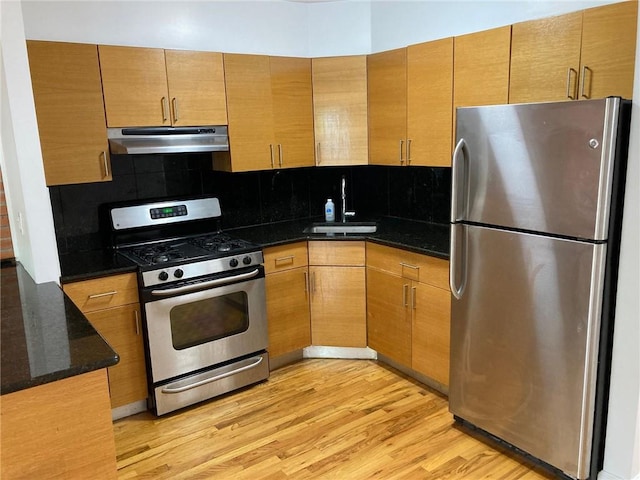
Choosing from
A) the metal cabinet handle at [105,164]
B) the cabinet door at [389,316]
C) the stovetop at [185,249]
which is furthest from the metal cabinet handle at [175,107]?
the cabinet door at [389,316]

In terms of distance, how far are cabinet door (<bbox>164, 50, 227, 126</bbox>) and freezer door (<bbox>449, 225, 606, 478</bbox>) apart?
1.67 m

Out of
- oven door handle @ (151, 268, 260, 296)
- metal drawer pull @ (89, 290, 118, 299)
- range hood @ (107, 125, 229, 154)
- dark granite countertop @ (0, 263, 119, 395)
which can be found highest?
range hood @ (107, 125, 229, 154)

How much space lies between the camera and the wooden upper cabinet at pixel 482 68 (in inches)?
101

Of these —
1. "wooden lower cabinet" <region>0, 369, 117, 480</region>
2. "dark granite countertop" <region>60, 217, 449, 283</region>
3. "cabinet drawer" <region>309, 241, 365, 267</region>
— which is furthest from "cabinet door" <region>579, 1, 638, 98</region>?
"wooden lower cabinet" <region>0, 369, 117, 480</region>

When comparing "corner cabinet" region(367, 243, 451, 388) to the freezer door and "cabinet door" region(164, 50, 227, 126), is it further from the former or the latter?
"cabinet door" region(164, 50, 227, 126)

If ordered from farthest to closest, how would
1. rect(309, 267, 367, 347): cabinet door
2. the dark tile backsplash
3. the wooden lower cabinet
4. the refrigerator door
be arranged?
rect(309, 267, 367, 347): cabinet door, the dark tile backsplash, the refrigerator door, the wooden lower cabinet

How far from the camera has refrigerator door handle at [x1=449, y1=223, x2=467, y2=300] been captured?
247 cm

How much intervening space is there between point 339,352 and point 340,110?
5.56ft

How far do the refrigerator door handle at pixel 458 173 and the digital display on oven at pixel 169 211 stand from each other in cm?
175

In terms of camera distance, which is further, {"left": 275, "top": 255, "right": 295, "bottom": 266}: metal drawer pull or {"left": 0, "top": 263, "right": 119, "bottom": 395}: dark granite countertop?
{"left": 275, "top": 255, "right": 295, "bottom": 266}: metal drawer pull

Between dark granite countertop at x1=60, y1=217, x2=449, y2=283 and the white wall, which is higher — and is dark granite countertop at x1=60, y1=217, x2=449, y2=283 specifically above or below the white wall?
below

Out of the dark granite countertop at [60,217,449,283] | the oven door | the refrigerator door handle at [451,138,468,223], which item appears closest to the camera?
the refrigerator door handle at [451,138,468,223]

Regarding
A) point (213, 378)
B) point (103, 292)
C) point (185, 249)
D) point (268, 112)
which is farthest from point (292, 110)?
point (213, 378)

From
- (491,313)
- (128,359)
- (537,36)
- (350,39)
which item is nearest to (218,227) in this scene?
(128,359)
